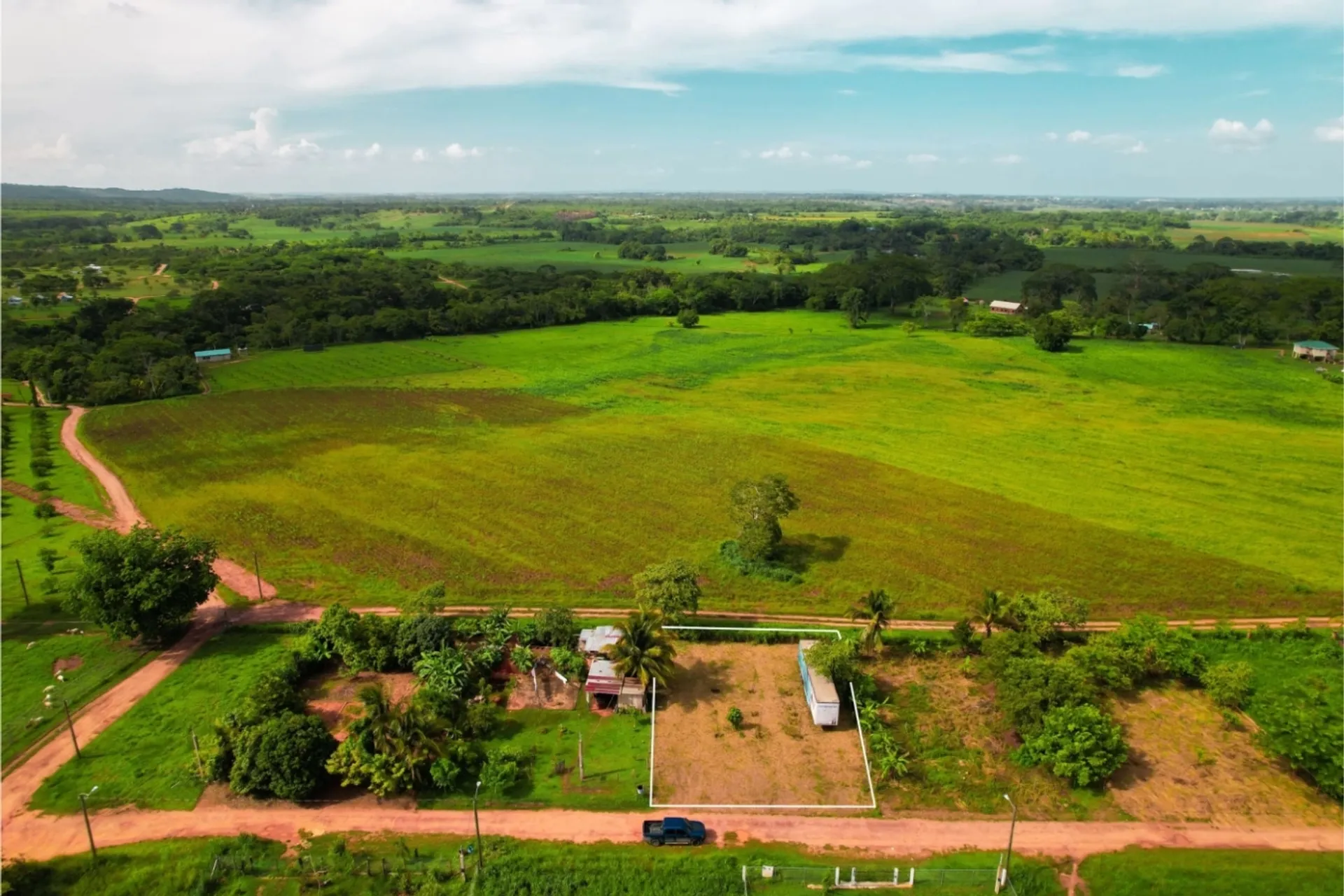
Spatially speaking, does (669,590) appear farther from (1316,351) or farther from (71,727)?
(1316,351)

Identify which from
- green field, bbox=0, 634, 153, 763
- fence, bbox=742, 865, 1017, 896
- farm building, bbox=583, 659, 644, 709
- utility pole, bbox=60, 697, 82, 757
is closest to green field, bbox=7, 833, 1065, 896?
fence, bbox=742, 865, 1017, 896

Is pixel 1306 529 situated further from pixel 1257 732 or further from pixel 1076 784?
pixel 1076 784

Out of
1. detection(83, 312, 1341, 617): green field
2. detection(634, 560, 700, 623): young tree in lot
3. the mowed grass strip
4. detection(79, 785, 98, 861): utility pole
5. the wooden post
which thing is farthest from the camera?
detection(83, 312, 1341, 617): green field

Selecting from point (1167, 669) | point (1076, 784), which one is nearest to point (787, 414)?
point (1167, 669)

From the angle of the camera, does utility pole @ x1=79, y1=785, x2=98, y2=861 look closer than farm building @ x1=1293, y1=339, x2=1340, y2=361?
Yes

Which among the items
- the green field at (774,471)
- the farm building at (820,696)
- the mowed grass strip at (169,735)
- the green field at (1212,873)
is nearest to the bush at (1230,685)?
the green field at (774,471)

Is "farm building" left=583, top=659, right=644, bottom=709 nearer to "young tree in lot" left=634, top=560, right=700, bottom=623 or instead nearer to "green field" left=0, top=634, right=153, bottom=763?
"young tree in lot" left=634, top=560, right=700, bottom=623

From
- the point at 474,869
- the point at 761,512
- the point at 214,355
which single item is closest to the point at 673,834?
the point at 474,869

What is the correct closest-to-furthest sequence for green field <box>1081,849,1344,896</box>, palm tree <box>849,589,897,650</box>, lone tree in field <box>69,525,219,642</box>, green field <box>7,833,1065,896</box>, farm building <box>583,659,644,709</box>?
1. green field <box>7,833,1065,896</box>
2. green field <box>1081,849,1344,896</box>
3. farm building <box>583,659,644,709</box>
4. lone tree in field <box>69,525,219,642</box>
5. palm tree <box>849,589,897,650</box>
